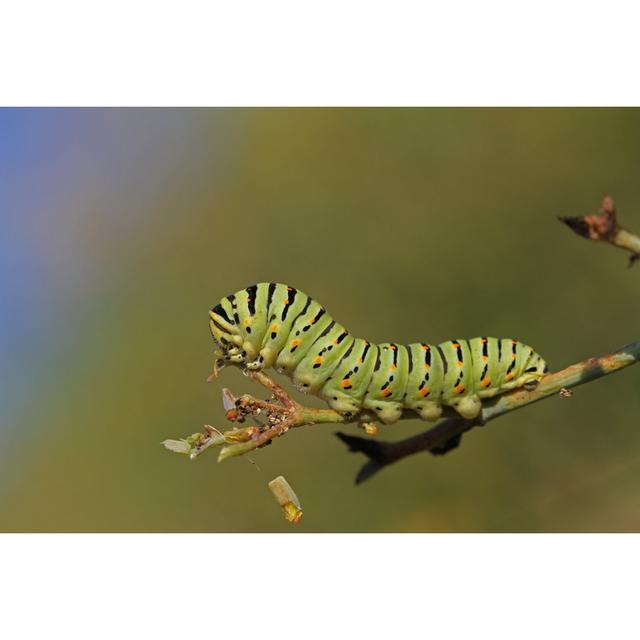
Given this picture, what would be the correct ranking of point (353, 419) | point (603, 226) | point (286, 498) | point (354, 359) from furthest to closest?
point (354, 359) → point (353, 419) → point (286, 498) → point (603, 226)

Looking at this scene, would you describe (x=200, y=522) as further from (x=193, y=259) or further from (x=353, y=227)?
(x=353, y=227)

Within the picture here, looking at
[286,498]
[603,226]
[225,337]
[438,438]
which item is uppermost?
[225,337]

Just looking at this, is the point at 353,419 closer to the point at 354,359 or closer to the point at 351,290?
the point at 354,359

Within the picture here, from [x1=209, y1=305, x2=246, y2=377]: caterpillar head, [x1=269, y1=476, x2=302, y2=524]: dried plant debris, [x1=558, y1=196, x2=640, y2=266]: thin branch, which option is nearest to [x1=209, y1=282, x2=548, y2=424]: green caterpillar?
[x1=209, y1=305, x2=246, y2=377]: caterpillar head

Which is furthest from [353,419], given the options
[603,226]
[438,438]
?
[603,226]

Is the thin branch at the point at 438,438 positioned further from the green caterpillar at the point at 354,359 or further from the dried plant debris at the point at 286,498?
the dried plant debris at the point at 286,498

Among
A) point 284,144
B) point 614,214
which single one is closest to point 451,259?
point 284,144

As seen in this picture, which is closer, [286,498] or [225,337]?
[286,498]

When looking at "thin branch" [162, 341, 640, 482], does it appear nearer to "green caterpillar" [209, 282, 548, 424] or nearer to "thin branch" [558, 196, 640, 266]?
"green caterpillar" [209, 282, 548, 424]
